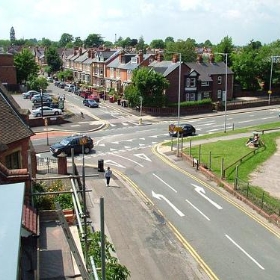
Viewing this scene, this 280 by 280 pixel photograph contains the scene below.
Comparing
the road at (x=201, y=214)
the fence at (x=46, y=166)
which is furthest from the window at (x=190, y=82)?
the fence at (x=46, y=166)

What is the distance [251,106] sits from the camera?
72.9 meters

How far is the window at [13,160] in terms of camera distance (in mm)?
22125

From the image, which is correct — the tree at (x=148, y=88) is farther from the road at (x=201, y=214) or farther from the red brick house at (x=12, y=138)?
the red brick house at (x=12, y=138)

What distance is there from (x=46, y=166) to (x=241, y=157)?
55.5 feet

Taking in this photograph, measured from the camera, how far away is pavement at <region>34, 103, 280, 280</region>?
63.4 ft

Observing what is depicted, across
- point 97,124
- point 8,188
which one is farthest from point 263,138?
point 8,188

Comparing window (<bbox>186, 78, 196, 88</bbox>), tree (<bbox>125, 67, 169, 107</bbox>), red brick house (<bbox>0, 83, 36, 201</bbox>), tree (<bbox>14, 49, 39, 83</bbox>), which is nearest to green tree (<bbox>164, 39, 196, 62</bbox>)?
tree (<bbox>14, 49, 39, 83</bbox>)

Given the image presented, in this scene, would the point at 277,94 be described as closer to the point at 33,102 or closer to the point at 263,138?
the point at 263,138

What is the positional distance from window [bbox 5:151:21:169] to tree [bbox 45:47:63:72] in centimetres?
10766

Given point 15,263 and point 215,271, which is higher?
point 15,263

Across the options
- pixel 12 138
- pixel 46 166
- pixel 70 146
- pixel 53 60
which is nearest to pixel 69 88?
pixel 53 60

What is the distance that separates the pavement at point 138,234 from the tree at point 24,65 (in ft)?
215

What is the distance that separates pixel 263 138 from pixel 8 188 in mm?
36697

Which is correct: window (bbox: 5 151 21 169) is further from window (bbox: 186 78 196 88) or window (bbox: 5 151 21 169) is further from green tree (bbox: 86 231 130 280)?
window (bbox: 186 78 196 88)
